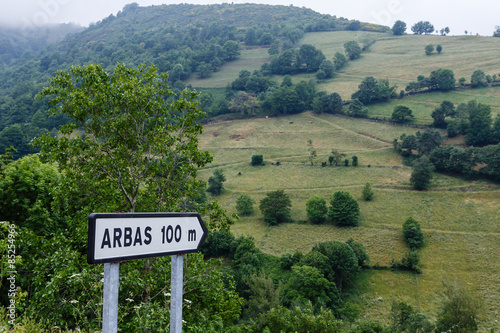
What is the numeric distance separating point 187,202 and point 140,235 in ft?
30.0

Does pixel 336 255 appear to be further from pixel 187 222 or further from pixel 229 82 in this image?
pixel 229 82

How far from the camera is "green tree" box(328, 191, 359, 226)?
52.2 meters

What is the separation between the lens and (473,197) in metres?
54.7

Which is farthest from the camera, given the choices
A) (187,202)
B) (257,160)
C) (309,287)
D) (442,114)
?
(442,114)

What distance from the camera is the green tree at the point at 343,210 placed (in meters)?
52.2

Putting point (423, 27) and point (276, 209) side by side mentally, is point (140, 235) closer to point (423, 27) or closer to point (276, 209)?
point (276, 209)

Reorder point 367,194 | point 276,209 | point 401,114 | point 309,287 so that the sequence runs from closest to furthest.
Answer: point 309,287 → point 276,209 → point 367,194 → point 401,114

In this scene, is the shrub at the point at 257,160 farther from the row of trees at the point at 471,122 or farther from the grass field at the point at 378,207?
the row of trees at the point at 471,122

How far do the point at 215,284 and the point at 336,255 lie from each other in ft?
118

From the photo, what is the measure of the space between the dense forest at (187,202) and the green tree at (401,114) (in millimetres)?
283

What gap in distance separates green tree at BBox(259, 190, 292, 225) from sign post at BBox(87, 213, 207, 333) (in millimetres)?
51875

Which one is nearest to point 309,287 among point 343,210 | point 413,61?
point 343,210

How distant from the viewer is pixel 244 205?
57656 millimetres

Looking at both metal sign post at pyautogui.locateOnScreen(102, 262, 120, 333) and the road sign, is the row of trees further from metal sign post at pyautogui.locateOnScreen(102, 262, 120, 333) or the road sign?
metal sign post at pyautogui.locateOnScreen(102, 262, 120, 333)
